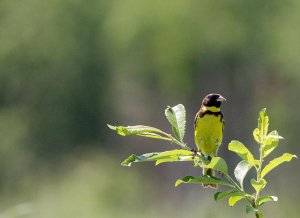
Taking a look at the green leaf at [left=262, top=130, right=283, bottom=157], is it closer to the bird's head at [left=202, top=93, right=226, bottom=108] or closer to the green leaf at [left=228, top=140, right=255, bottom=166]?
the green leaf at [left=228, top=140, right=255, bottom=166]

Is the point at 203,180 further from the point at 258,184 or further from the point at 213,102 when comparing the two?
the point at 213,102

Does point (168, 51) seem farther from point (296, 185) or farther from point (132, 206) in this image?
point (132, 206)

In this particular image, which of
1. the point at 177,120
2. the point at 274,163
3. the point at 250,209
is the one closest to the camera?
the point at 250,209

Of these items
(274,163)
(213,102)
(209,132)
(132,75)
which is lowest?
(274,163)

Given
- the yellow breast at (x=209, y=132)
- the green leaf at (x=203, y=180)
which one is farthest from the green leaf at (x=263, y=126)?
the yellow breast at (x=209, y=132)

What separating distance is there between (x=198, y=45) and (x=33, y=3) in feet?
14.2

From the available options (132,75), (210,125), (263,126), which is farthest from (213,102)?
(132,75)

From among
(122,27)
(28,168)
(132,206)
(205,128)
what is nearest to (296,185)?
(132,206)

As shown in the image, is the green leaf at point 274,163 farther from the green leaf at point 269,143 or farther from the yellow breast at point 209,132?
the yellow breast at point 209,132

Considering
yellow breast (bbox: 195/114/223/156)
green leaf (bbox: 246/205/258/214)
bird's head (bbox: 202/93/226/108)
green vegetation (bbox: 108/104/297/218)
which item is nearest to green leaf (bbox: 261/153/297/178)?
green vegetation (bbox: 108/104/297/218)

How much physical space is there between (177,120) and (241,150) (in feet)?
0.62

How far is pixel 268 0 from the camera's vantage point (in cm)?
2730

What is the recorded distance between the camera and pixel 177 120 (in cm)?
205

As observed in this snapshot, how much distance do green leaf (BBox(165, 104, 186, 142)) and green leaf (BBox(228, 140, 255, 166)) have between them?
11 centimetres
